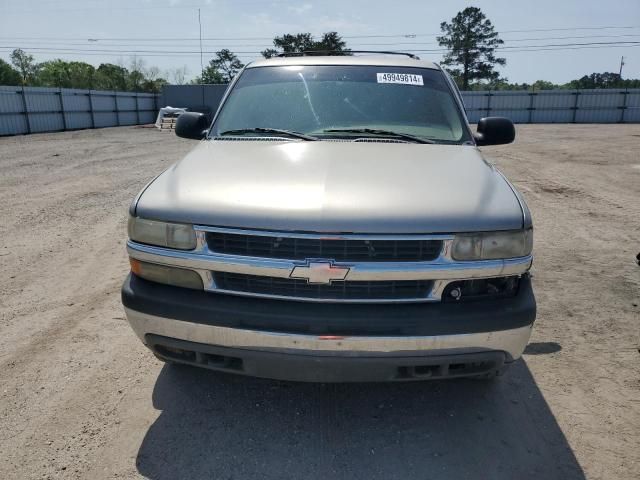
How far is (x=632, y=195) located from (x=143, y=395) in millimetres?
9194

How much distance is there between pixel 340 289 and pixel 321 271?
5.8 inches

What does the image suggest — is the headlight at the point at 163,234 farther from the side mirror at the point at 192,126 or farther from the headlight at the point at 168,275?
the side mirror at the point at 192,126

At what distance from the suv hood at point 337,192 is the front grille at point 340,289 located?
0.27m

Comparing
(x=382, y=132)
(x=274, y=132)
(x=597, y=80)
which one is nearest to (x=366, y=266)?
(x=382, y=132)

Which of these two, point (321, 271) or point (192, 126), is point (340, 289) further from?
point (192, 126)

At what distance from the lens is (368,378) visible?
2.33 meters

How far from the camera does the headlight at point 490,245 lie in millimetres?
2293

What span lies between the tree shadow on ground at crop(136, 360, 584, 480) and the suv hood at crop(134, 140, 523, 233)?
44.7 inches

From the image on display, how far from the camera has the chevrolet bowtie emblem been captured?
2.24 meters

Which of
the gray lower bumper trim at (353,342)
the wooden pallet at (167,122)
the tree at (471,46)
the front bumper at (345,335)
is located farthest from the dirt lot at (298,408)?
the tree at (471,46)

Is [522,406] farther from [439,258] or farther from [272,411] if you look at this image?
[272,411]

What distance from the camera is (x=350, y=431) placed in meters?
2.65

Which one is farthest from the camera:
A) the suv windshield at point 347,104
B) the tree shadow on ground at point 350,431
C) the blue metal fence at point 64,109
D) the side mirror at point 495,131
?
the blue metal fence at point 64,109

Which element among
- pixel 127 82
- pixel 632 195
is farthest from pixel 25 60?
pixel 632 195
